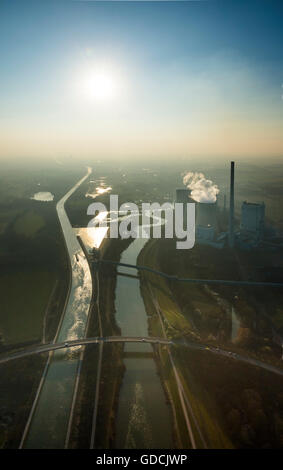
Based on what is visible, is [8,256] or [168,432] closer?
[168,432]

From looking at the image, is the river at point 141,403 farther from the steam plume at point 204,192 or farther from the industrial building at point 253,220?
the steam plume at point 204,192

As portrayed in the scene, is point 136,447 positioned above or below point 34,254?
below

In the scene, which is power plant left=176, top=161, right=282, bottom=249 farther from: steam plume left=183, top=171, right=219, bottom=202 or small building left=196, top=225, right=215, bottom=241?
steam plume left=183, top=171, right=219, bottom=202

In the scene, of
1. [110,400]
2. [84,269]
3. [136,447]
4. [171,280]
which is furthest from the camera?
[84,269]

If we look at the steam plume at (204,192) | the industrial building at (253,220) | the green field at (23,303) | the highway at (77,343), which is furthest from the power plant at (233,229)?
the green field at (23,303)

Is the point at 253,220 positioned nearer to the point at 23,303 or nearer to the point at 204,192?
the point at 204,192

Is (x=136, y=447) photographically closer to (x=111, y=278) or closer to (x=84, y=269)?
(x=111, y=278)

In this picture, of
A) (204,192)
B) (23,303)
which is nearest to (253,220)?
(204,192)

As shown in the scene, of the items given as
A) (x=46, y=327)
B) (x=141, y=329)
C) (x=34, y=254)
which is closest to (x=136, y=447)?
(x=141, y=329)
